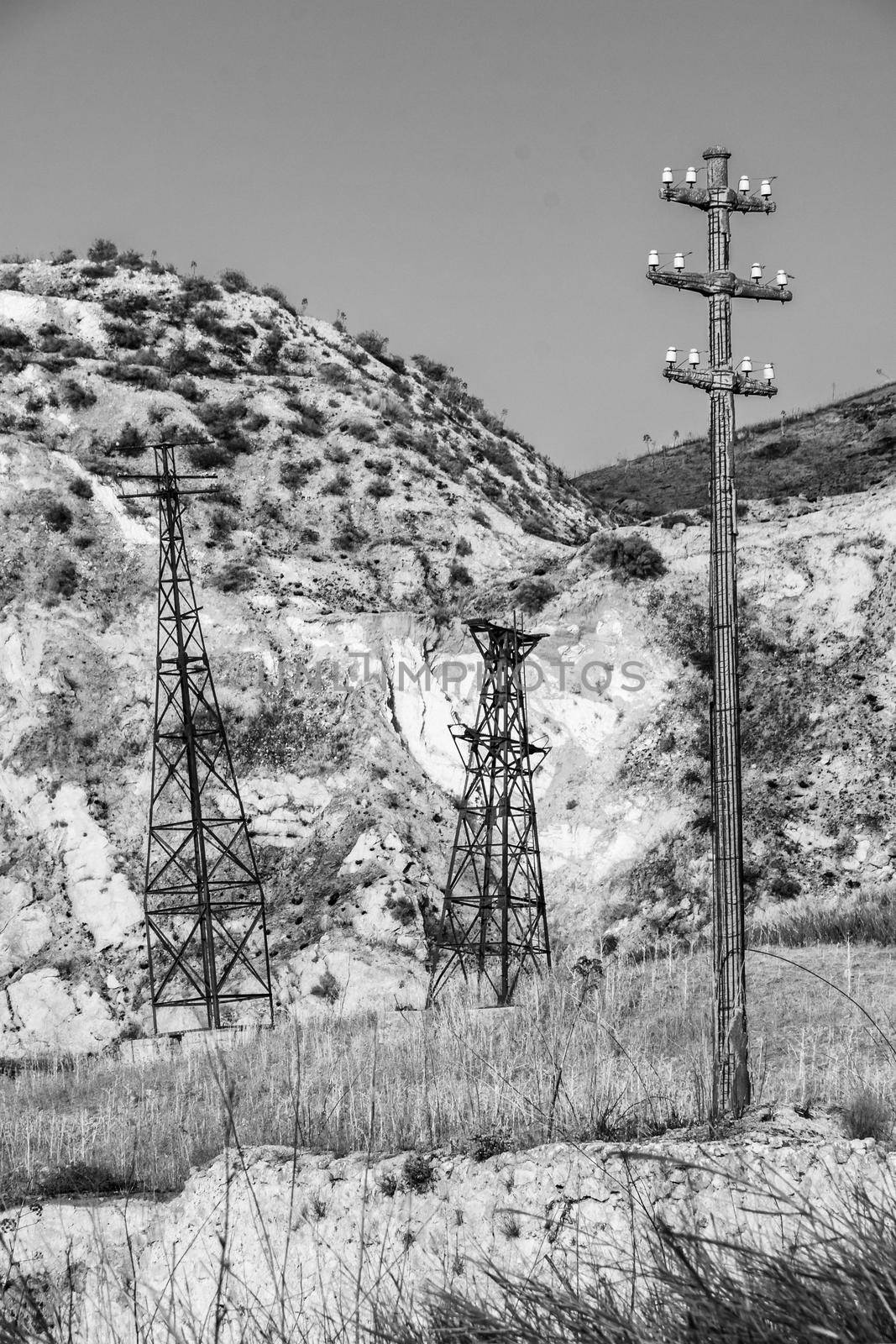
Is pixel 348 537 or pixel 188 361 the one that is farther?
pixel 188 361

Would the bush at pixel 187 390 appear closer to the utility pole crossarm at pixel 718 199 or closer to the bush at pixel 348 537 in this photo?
the bush at pixel 348 537

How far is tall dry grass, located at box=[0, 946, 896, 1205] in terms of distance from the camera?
366 inches

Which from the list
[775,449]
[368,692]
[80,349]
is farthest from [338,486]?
[775,449]

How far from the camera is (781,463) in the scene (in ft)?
224

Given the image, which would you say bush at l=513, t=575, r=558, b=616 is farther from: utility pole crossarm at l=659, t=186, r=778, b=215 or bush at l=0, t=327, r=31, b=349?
utility pole crossarm at l=659, t=186, r=778, b=215

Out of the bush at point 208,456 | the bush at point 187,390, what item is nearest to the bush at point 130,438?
the bush at point 208,456

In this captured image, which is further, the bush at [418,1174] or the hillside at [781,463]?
the hillside at [781,463]

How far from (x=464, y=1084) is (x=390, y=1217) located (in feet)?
10.3

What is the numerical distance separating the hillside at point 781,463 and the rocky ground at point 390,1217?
4807cm

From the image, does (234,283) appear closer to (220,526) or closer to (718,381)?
(220,526)

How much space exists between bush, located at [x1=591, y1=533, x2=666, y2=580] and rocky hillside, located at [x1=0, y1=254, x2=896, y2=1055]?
11cm

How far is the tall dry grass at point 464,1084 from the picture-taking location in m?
9.29

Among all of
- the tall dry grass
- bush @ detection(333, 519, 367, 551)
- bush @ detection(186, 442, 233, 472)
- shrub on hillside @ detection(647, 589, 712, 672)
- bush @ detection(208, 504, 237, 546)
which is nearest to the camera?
the tall dry grass

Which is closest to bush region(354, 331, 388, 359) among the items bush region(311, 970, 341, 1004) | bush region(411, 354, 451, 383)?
bush region(411, 354, 451, 383)
